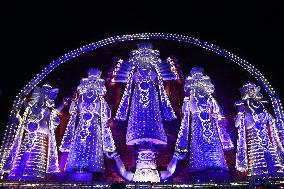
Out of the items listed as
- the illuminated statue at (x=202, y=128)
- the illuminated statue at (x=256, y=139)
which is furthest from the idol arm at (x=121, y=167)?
the illuminated statue at (x=256, y=139)

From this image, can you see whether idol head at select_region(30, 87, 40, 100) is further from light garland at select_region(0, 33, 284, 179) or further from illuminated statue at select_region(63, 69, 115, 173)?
illuminated statue at select_region(63, 69, 115, 173)

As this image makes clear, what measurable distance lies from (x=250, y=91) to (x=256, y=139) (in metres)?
0.85

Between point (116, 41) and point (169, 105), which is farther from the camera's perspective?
point (116, 41)

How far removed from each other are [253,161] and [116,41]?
3.31 meters

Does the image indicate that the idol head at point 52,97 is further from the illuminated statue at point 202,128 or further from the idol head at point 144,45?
the illuminated statue at point 202,128

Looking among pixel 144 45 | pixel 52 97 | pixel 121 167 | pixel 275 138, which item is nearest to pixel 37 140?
pixel 52 97

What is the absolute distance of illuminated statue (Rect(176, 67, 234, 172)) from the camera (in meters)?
5.76

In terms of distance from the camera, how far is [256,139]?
590 centimetres

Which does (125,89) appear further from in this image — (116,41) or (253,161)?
(253,161)

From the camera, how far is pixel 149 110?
6094 mm

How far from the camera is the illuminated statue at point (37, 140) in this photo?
575 cm

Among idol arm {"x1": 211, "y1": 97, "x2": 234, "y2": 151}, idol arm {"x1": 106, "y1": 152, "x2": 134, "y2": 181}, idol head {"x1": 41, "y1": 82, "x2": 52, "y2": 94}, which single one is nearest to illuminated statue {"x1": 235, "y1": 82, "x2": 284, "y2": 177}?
idol arm {"x1": 211, "y1": 97, "x2": 234, "y2": 151}

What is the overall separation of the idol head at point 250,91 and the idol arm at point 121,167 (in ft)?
7.43

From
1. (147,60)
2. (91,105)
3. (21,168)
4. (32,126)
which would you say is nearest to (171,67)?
(147,60)
